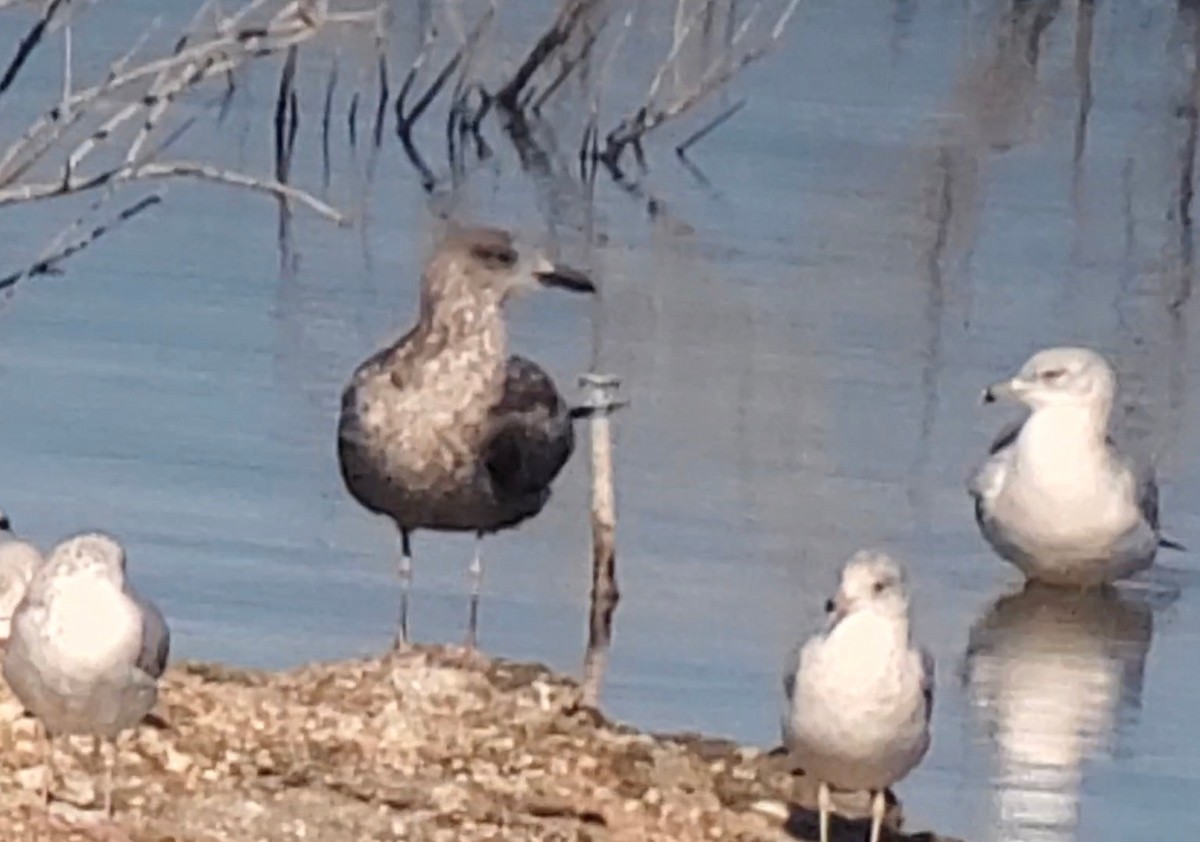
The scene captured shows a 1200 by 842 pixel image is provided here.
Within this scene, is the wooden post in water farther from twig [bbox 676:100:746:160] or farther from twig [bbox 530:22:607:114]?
twig [bbox 530:22:607:114]

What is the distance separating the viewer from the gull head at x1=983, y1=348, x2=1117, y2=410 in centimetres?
1167

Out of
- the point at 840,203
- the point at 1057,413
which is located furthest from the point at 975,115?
the point at 1057,413

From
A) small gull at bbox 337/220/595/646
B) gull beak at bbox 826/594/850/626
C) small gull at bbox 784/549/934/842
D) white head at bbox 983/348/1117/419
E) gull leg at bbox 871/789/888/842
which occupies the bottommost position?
gull leg at bbox 871/789/888/842

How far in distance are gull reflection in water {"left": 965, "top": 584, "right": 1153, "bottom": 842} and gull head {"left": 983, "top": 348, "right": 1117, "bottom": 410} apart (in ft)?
2.42

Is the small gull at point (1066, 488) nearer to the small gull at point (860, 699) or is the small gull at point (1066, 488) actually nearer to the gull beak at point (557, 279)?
the gull beak at point (557, 279)

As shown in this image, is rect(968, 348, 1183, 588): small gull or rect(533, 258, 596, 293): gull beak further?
rect(968, 348, 1183, 588): small gull

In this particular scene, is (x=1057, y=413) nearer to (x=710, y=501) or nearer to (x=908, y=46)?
(x=710, y=501)

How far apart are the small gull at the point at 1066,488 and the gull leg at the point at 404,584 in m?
2.09

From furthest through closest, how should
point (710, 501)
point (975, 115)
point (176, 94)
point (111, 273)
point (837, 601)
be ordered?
point (975, 115) → point (111, 273) → point (710, 501) → point (837, 601) → point (176, 94)

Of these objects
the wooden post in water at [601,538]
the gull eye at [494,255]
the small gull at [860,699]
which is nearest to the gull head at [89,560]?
the small gull at [860,699]

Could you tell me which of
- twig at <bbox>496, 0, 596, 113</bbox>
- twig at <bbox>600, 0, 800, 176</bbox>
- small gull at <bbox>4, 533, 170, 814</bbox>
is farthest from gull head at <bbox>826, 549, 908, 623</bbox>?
twig at <bbox>496, 0, 596, 113</bbox>

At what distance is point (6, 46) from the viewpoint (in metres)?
18.3

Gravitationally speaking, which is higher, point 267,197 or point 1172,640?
point 267,197

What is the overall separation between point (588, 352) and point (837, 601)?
5.74 m
